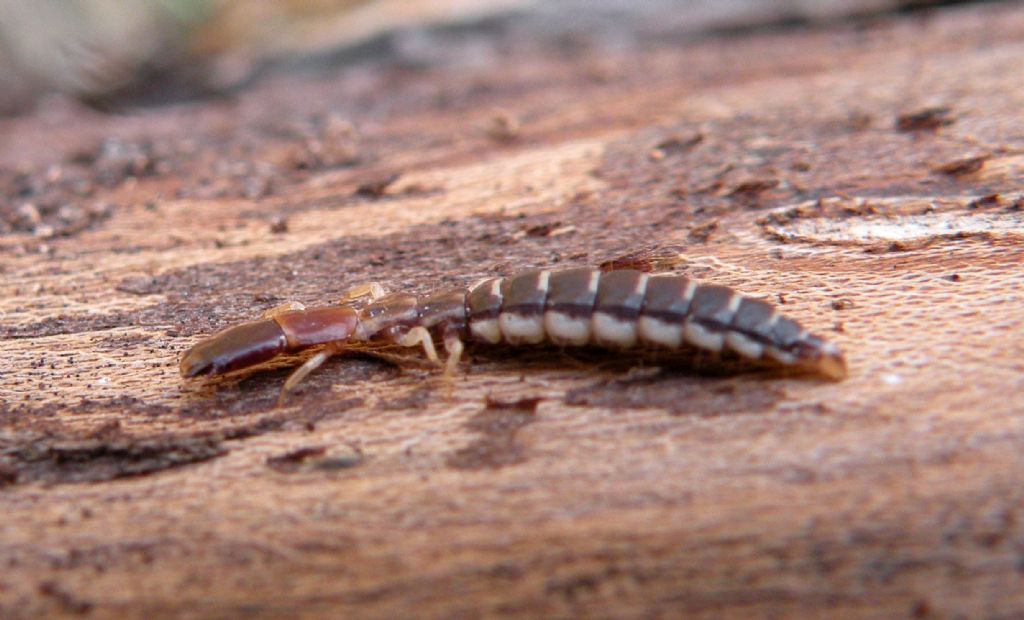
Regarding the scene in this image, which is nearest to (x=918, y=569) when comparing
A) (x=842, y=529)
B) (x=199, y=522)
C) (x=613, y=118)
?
(x=842, y=529)

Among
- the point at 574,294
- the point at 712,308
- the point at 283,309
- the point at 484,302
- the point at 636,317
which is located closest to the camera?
the point at 712,308

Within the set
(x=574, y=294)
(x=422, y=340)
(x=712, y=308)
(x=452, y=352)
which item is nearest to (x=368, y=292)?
(x=422, y=340)

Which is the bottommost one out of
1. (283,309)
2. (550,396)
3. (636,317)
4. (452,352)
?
(550,396)

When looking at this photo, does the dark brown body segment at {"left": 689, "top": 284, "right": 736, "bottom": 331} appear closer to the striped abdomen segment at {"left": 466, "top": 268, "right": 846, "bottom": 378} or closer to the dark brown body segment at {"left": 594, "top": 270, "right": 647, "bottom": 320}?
the striped abdomen segment at {"left": 466, "top": 268, "right": 846, "bottom": 378}

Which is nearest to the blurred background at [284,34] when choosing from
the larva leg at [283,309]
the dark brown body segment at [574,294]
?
the larva leg at [283,309]

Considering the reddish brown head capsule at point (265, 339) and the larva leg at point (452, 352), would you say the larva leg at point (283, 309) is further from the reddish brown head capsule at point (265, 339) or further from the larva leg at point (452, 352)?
the larva leg at point (452, 352)

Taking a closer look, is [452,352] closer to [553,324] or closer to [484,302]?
[484,302]

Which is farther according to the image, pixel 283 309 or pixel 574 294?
pixel 283 309
